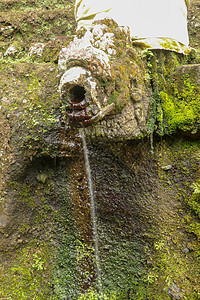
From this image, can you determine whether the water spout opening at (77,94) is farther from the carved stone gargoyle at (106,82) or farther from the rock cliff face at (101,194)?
the rock cliff face at (101,194)

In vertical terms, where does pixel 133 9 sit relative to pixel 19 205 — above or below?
above

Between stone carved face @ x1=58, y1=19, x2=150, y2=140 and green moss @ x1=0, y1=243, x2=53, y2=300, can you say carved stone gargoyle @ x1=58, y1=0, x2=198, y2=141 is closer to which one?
stone carved face @ x1=58, y1=19, x2=150, y2=140

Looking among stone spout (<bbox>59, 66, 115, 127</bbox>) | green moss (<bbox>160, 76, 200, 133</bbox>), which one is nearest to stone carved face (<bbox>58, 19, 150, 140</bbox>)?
stone spout (<bbox>59, 66, 115, 127</bbox>)

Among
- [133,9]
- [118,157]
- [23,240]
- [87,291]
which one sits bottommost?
[87,291]

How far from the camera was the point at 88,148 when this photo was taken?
330 cm

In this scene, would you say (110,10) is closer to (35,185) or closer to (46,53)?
(46,53)

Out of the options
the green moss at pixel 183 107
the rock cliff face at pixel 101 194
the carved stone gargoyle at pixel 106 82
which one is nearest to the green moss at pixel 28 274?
the rock cliff face at pixel 101 194

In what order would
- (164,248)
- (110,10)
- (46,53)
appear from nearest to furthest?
(164,248)
(110,10)
(46,53)

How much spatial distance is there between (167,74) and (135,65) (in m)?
0.61

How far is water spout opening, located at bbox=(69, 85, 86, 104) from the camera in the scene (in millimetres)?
2784

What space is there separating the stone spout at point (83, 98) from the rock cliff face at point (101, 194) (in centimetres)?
48

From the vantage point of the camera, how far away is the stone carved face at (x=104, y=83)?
268 cm

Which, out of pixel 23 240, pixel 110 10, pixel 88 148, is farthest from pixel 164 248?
pixel 110 10

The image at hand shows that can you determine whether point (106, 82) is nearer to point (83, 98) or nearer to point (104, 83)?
point (104, 83)
